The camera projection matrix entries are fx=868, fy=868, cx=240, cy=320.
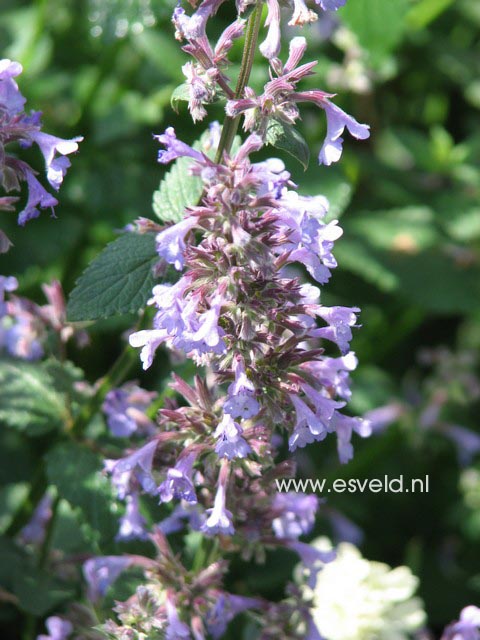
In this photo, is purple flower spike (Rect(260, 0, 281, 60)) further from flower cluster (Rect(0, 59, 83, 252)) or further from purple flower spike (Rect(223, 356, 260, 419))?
purple flower spike (Rect(223, 356, 260, 419))

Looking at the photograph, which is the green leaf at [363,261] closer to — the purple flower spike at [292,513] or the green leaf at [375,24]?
the green leaf at [375,24]

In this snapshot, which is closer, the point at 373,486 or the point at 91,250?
the point at 373,486

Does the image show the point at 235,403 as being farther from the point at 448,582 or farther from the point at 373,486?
the point at 448,582

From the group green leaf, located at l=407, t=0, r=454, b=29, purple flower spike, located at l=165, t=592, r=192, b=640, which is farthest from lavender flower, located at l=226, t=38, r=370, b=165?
green leaf, located at l=407, t=0, r=454, b=29

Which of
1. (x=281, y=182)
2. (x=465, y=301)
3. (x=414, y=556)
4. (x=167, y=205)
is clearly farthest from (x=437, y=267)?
(x=281, y=182)

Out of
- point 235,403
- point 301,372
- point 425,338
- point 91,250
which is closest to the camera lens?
point 235,403

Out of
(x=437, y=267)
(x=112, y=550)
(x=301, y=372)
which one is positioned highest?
(x=437, y=267)
